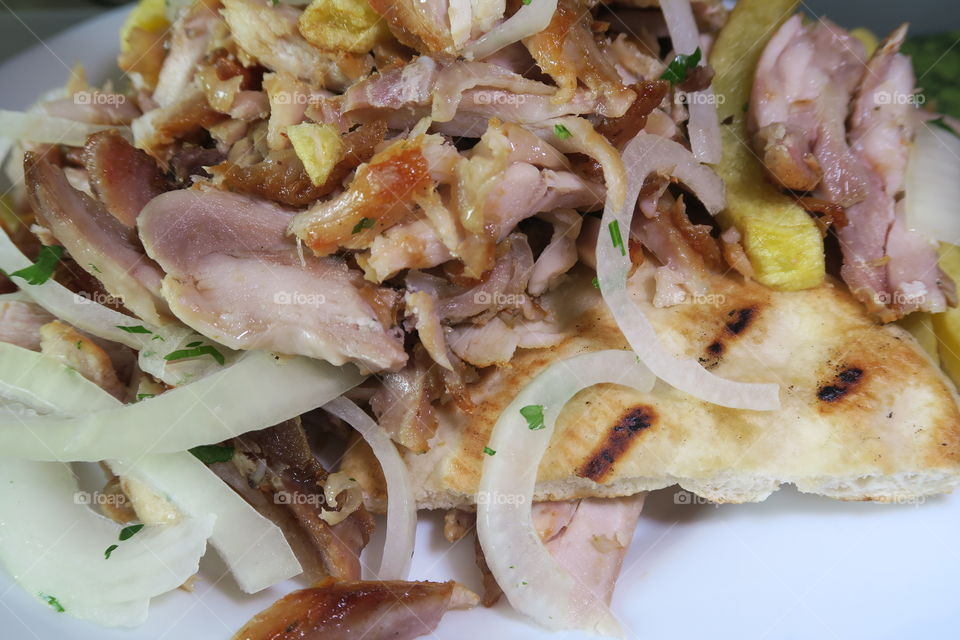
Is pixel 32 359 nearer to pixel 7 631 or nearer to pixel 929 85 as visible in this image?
pixel 7 631

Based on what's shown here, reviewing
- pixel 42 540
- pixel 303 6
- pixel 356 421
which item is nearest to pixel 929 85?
pixel 303 6

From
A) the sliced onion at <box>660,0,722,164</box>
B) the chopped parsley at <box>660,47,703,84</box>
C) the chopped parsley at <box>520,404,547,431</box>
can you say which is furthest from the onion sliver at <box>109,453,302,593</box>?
the chopped parsley at <box>660,47,703,84</box>

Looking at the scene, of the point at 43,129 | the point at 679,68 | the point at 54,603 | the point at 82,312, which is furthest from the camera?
the point at 43,129

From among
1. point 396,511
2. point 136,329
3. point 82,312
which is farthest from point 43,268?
point 396,511

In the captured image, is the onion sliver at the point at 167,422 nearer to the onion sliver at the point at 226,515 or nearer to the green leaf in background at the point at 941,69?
the onion sliver at the point at 226,515

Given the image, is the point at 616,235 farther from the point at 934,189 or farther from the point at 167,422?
the point at 167,422

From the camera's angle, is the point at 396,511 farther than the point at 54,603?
Yes
